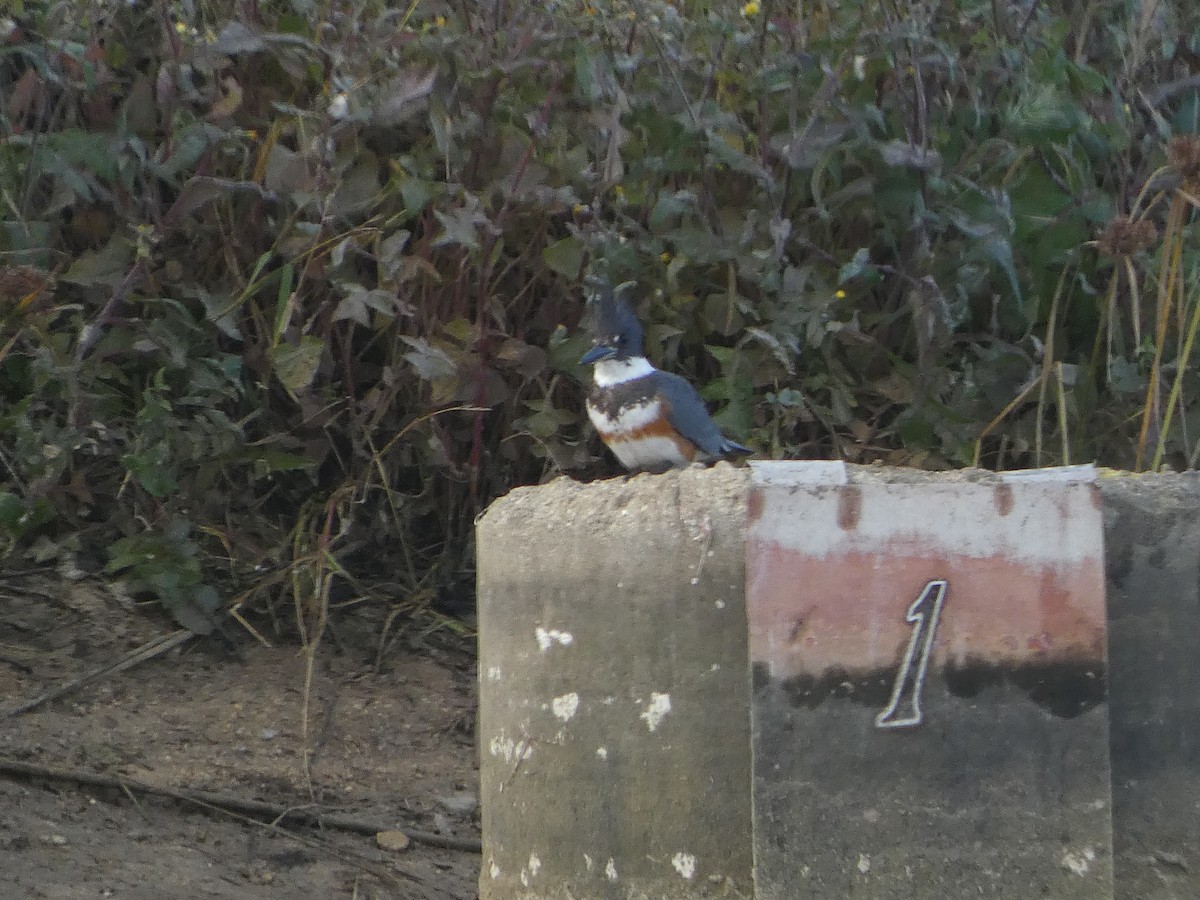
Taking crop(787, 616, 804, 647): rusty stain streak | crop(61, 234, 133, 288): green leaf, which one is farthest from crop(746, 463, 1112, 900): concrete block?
crop(61, 234, 133, 288): green leaf

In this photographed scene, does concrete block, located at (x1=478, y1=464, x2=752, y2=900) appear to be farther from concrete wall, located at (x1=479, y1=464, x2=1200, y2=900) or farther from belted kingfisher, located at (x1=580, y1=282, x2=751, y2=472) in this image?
belted kingfisher, located at (x1=580, y1=282, x2=751, y2=472)

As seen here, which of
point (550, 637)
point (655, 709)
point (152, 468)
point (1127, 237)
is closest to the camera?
point (655, 709)

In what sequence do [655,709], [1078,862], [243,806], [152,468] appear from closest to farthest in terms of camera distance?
[1078,862]
[655,709]
[243,806]
[152,468]

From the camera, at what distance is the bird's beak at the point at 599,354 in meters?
3.19

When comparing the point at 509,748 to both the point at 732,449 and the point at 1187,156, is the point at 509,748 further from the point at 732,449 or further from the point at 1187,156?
the point at 1187,156

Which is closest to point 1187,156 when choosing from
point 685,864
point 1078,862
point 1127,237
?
point 1127,237

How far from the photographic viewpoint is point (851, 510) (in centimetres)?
189

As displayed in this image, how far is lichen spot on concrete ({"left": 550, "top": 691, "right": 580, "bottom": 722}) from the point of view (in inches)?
81.2

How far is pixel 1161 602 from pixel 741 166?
1.64m

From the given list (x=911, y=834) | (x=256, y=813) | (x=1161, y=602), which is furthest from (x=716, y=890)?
(x=256, y=813)

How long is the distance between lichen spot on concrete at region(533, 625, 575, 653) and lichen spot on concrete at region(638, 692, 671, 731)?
15 centimetres

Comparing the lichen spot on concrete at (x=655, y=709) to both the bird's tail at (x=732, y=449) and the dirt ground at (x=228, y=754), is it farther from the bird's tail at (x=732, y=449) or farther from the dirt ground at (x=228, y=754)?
the bird's tail at (x=732, y=449)

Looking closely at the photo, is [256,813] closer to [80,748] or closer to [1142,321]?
[80,748]

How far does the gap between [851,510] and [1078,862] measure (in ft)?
1.74
